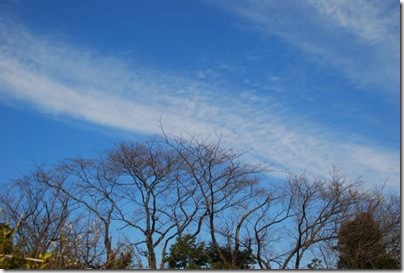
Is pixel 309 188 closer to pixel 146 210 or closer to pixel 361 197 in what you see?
pixel 361 197

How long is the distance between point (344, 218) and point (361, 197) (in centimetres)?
71

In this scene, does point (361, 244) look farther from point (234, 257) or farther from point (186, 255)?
point (186, 255)

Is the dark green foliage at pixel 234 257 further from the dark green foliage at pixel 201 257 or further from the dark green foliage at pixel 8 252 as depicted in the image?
the dark green foliage at pixel 8 252

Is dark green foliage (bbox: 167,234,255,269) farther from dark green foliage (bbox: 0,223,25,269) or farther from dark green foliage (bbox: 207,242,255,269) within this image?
dark green foliage (bbox: 0,223,25,269)

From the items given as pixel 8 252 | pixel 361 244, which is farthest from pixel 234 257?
pixel 8 252

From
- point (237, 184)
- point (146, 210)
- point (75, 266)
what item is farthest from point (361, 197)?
point (75, 266)

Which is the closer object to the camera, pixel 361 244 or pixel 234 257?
pixel 361 244

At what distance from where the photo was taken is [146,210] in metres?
13.2

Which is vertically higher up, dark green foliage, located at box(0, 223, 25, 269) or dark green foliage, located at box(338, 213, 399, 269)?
dark green foliage, located at box(338, 213, 399, 269)

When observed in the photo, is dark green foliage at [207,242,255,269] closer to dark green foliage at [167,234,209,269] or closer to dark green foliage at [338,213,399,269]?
dark green foliage at [167,234,209,269]

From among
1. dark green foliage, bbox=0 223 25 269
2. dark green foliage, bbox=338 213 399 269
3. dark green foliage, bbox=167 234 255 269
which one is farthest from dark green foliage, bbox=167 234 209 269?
dark green foliage, bbox=0 223 25 269

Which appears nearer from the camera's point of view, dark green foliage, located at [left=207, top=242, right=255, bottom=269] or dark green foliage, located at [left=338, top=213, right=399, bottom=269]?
dark green foliage, located at [left=338, top=213, right=399, bottom=269]

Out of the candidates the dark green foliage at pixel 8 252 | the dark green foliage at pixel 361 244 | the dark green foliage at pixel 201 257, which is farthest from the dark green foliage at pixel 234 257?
the dark green foliage at pixel 8 252

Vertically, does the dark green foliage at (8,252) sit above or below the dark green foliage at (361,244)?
below
